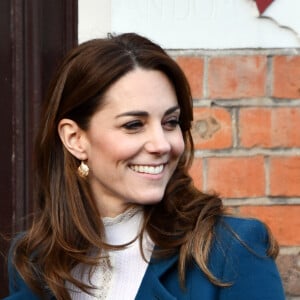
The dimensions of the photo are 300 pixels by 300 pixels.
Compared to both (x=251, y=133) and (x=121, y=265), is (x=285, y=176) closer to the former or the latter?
(x=251, y=133)

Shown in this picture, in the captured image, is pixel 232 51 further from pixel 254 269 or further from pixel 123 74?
pixel 254 269

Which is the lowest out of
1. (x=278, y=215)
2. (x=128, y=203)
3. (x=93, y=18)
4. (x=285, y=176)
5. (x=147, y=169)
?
(x=278, y=215)

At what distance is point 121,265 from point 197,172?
0.67 meters

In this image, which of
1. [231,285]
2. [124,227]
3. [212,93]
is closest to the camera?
[231,285]

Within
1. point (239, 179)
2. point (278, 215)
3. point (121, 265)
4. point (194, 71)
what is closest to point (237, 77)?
point (194, 71)

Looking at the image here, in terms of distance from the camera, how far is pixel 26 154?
10.7 feet

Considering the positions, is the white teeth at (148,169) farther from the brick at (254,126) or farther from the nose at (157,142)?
the brick at (254,126)

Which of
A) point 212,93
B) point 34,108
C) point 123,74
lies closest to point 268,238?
point 123,74

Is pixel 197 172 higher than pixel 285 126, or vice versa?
pixel 285 126

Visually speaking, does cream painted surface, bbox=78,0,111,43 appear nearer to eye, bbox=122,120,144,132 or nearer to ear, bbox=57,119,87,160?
ear, bbox=57,119,87,160

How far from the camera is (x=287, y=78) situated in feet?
10.2

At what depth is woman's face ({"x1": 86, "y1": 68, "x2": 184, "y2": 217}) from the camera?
2.36m

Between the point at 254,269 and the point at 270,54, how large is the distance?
970 millimetres

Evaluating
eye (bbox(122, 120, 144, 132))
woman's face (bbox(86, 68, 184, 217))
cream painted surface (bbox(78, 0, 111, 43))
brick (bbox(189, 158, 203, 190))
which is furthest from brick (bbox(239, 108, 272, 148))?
eye (bbox(122, 120, 144, 132))
